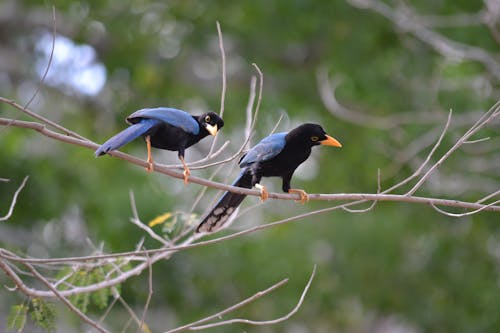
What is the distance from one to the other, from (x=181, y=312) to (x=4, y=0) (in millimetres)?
5348

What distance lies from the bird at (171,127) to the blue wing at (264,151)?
1.36ft

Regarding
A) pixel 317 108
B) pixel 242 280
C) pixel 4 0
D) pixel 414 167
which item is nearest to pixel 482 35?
pixel 414 167

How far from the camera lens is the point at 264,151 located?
5.40 metres

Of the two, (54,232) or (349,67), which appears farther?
(349,67)

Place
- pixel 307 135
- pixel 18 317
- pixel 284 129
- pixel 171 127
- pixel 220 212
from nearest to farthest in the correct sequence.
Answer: pixel 171 127 < pixel 18 317 < pixel 220 212 < pixel 307 135 < pixel 284 129

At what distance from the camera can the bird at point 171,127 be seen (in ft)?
15.4

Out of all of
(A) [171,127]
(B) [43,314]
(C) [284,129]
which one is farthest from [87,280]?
(C) [284,129]

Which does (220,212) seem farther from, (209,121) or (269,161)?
(209,121)

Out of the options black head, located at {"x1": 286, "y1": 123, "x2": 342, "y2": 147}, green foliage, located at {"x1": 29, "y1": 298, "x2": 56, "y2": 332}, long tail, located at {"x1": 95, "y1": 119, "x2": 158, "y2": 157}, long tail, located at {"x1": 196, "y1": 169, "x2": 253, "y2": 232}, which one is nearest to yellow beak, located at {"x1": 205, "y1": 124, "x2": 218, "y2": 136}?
long tail, located at {"x1": 95, "y1": 119, "x2": 158, "y2": 157}

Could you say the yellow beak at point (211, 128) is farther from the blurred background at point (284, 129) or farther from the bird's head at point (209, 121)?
the blurred background at point (284, 129)

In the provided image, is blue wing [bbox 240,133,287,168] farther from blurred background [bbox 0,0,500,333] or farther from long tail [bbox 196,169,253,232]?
blurred background [bbox 0,0,500,333]

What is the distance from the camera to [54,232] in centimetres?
1024

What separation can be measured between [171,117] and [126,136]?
51 centimetres

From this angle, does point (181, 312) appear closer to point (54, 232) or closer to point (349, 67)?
point (54, 232)
